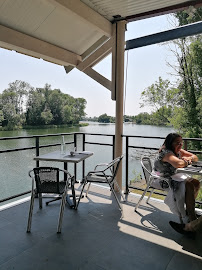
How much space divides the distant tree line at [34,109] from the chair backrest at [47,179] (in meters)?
14.5

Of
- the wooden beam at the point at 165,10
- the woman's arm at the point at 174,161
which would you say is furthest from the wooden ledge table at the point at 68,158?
the wooden beam at the point at 165,10

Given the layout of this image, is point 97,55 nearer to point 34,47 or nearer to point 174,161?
point 34,47

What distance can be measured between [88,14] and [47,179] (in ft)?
8.21

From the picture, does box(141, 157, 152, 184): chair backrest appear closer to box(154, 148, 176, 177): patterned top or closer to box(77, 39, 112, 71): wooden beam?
box(154, 148, 176, 177): patterned top

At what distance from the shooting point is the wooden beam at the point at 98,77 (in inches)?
164

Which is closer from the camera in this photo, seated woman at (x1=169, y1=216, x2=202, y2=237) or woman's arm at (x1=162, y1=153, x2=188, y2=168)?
seated woman at (x1=169, y1=216, x2=202, y2=237)

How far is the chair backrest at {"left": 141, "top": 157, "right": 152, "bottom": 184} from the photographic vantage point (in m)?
3.10

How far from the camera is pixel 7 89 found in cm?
2411

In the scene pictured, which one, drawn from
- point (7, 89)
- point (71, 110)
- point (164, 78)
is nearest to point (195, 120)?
point (164, 78)

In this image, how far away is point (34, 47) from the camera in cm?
370

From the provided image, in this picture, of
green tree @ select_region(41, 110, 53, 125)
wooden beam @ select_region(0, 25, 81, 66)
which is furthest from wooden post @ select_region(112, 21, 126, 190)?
green tree @ select_region(41, 110, 53, 125)

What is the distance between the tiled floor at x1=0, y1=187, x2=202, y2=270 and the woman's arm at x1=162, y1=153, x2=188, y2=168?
0.78 m

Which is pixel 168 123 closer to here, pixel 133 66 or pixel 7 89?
pixel 133 66

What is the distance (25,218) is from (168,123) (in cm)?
1422
